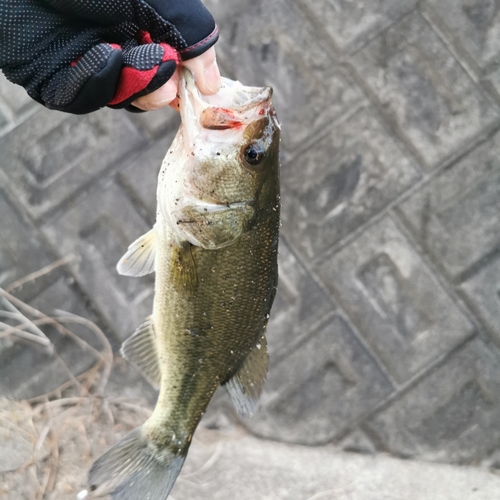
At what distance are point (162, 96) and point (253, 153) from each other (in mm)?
267

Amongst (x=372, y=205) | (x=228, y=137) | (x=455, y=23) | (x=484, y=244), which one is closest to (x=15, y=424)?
(x=228, y=137)

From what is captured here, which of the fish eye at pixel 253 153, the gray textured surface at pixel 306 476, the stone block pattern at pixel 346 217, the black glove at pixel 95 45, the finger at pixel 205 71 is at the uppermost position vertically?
the black glove at pixel 95 45

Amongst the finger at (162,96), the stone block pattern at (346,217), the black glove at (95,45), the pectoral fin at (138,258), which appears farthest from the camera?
the stone block pattern at (346,217)

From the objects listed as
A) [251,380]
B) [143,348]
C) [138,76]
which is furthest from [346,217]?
[138,76]

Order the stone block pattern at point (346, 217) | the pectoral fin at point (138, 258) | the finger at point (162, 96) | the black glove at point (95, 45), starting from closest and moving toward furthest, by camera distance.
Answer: the black glove at point (95, 45) < the finger at point (162, 96) < the pectoral fin at point (138, 258) < the stone block pattern at point (346, 217)

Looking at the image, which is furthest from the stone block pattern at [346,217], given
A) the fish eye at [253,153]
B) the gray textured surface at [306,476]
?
the fish eye at [253,153]

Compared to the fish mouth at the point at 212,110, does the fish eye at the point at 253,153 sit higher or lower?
lower

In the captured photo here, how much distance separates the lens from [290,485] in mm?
2209

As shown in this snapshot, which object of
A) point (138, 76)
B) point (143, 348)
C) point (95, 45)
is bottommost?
point (143, 348)

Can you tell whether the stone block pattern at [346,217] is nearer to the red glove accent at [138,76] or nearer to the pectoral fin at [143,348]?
the pectoral fin at [143,348]

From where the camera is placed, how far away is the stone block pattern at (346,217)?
6.89 ft

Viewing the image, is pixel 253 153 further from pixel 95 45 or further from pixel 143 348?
pixel 143 348

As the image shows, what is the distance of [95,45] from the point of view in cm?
100

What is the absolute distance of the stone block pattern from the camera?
2100 millimetres
